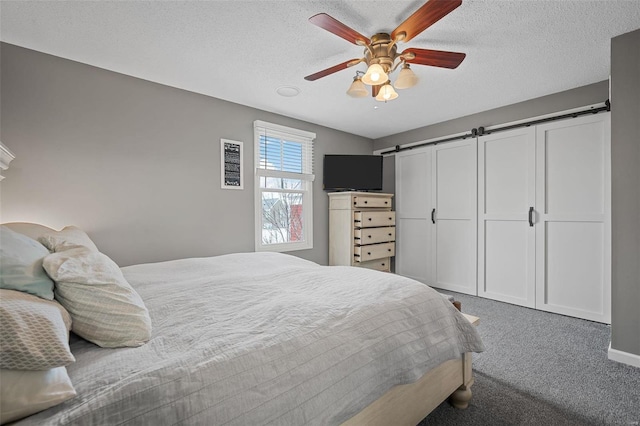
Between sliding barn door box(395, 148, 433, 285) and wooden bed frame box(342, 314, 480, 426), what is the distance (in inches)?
105

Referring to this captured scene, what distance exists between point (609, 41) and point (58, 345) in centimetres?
360

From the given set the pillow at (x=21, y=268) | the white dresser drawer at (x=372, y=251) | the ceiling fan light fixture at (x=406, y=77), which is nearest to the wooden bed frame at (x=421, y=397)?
the pillow at (x=21, y=268)

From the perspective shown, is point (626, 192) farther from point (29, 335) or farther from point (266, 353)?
point (29, 335)

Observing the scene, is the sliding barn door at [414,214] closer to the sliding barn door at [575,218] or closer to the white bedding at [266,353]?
the sliding barn door at [575,218]

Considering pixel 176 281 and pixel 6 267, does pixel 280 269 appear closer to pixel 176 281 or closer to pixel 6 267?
pixel 176 281

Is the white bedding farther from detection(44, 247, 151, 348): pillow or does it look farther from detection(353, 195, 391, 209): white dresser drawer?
detection(353, 195, 391, 209): white dresser drawer

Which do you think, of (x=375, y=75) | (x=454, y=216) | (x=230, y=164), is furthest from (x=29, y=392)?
(x=454, y=216)

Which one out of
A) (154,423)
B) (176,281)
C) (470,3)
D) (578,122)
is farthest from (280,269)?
(578,122)

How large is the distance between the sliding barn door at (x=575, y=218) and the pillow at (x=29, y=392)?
4055 millimetres

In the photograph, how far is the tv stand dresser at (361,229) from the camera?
396cm

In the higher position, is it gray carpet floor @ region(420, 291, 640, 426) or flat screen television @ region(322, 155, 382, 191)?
flat screen television @ region(322, 155, 382, 191)

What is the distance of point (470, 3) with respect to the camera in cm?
180

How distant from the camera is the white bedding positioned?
774 millimetres

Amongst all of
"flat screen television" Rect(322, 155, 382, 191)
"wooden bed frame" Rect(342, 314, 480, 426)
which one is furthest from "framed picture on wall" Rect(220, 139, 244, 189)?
"wooden bed frame" Rect(342, 314, 480, 426)
